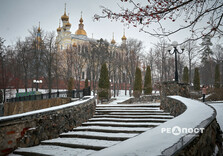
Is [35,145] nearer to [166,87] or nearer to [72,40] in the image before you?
[166,87]

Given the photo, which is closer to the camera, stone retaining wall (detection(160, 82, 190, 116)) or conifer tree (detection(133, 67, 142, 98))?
stone retaining wall (detection(160, 82, 190, 116))

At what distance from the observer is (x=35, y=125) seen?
425 centimetres

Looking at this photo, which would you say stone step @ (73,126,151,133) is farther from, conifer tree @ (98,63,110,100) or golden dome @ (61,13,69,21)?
golden dome @ (61,13,69,21)

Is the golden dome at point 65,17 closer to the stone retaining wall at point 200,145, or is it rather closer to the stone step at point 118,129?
the stone step at point 118,129

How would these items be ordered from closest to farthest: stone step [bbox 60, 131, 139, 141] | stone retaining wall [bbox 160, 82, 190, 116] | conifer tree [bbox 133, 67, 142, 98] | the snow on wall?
the snow on wall < stone step [bbox 60, 131, 139, 141] < stone retaining wall [bbox 160, 82, 190, 116] < conifer tree [bbox 133, 67, 142, 98]

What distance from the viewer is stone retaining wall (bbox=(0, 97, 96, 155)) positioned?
11.9 feet

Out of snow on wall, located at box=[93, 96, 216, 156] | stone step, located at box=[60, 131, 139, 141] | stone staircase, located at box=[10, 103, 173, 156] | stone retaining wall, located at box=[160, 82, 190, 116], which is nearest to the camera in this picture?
snow on wall, located at box=[93, 96, 216, 156]

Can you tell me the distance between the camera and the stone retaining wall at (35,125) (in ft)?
11.9

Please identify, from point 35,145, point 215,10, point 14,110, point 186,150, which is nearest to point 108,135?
point 35,145

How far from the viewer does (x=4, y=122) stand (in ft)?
11.8

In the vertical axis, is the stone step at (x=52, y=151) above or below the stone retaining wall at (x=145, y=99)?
above

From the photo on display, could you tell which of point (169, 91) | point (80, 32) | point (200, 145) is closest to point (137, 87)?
point (169, 91)

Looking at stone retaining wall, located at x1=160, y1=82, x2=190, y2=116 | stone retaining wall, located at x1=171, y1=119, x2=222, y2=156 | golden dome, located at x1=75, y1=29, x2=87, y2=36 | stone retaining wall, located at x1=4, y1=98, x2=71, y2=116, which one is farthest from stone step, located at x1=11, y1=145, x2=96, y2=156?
golden dome, located at x1=75, y1=29, x2=87, y2=36

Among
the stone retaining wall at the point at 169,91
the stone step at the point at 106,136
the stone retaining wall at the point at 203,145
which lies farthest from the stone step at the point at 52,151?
the stone retaining wall at the point at 169,91
